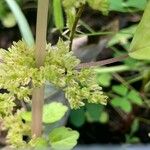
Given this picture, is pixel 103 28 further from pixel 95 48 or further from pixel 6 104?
pixel 6 104

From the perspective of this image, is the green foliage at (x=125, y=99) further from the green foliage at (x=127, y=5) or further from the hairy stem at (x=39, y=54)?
the hairy stem at (x=39, y=54)

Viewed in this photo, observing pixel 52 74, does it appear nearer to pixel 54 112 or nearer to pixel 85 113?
pixel 54 112

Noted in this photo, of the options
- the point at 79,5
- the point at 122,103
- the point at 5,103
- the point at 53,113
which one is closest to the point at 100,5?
the point at 79,5

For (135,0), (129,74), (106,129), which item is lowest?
(106,129)

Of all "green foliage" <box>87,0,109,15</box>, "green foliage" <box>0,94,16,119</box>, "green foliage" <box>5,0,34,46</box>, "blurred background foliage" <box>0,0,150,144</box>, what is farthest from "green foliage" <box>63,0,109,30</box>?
"blurred background foliage" <box>0,0,150,144</box>

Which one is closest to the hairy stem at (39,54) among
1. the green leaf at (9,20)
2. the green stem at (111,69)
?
the green stem at (111,69)

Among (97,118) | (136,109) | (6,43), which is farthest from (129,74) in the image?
(6,43)

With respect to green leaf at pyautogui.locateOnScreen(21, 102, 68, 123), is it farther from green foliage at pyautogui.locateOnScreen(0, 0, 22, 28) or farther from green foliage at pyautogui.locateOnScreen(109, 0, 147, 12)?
green foliage at pyautogui.locateOnScreen(0, 0, 22, 28)
